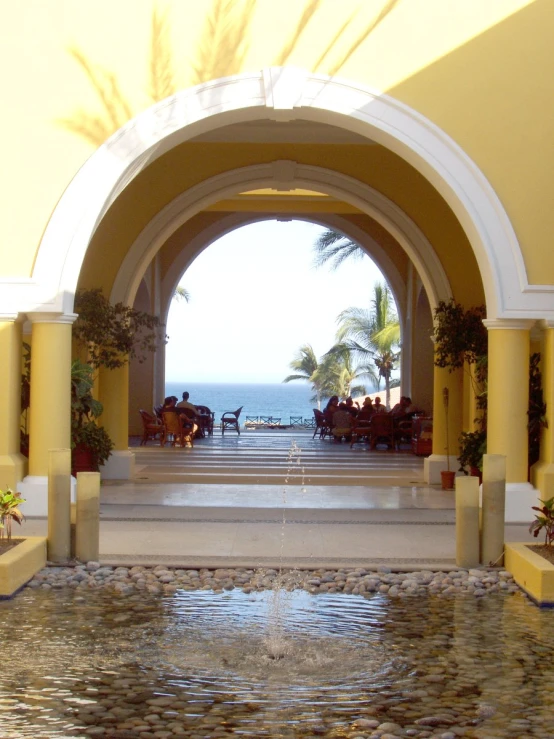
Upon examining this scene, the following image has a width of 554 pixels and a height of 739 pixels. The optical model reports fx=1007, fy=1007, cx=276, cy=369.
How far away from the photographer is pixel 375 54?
33.8 ft

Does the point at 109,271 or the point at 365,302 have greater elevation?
the point at 365,302

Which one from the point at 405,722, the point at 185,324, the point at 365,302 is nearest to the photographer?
the point at 405,722

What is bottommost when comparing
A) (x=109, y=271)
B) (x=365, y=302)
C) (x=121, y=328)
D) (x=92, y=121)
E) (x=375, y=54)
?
(x=121, y=328)

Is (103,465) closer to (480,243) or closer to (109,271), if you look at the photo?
(109,271)

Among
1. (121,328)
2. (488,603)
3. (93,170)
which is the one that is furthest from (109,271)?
(488,603)

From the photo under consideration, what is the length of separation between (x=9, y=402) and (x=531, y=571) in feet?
18.3

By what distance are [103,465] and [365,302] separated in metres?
67.2

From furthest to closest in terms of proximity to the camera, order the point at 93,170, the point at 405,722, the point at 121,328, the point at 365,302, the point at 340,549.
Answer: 1. the point at 365,302
2. the point at 121,328
3. the point at 93,170
4. the point at 340,549
5. the point at 405,722

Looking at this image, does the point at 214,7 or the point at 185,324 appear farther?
the point at 185,324

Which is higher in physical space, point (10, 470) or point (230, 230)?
point (230, 230)

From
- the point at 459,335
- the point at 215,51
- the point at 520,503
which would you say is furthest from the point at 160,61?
the point at 520,503

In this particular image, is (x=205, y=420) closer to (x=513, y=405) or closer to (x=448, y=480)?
(x=448, y=480)

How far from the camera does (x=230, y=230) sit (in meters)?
22.6

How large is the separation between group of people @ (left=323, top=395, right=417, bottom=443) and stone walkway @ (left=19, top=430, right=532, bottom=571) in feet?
11.0
